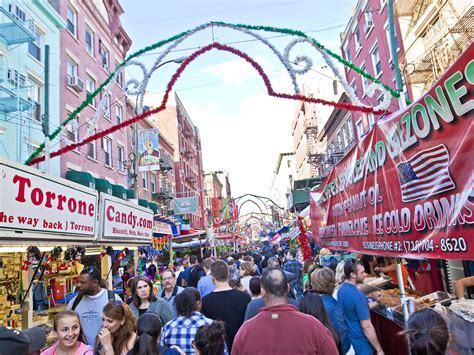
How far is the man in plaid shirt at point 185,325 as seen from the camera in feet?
13.0

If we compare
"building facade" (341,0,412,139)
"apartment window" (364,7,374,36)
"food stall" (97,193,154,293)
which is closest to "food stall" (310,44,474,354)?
"food stall" (97,193,154,293)

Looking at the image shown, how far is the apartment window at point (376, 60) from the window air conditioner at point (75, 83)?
52.5 ft

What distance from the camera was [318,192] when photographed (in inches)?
313

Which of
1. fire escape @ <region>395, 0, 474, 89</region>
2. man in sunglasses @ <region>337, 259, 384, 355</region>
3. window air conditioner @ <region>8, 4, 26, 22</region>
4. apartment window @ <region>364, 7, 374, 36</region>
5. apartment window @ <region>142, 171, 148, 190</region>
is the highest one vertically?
apartment window @ <region>364, 7, 374, 36</region>

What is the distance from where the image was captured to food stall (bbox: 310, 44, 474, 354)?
8.43 ft

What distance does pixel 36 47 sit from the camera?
17281mm

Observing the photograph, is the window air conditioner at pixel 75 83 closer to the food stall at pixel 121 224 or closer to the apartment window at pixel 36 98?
the apartment window at pixel 36 98

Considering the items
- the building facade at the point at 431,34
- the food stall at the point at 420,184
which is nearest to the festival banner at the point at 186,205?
the building facade at the point at 431,34

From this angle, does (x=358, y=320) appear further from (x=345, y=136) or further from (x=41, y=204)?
(x=345, y=136)

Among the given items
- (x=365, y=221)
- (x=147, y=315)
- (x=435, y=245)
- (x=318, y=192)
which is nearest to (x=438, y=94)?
(x=435, y=245)

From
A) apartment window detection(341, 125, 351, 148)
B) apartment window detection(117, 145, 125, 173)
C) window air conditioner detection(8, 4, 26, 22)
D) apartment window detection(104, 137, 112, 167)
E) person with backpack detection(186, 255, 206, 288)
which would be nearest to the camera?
person with backpack detection(186, 255, 206, 288)

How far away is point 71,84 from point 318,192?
52.2ft

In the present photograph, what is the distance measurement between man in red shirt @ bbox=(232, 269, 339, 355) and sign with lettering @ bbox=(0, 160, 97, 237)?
121 inches

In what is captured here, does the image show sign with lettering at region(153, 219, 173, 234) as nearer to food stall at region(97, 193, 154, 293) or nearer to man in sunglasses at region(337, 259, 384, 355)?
food stall at region(97, 193, 154, 293)
